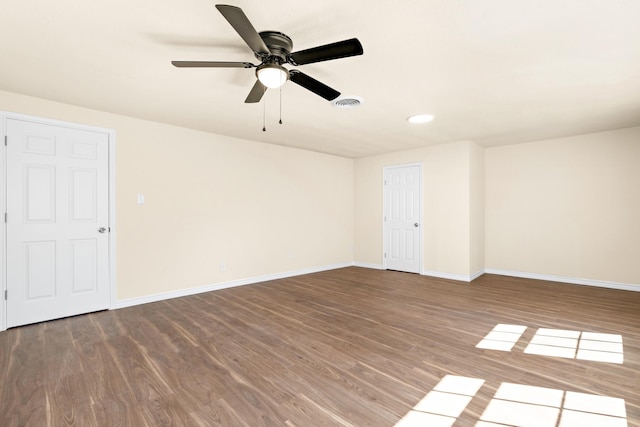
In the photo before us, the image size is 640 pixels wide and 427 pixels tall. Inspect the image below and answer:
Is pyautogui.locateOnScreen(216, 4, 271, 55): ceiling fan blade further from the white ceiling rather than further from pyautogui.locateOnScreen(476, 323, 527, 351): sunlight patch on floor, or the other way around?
pyautogui.locateOnScreen(476, 323, 527, 351): sunlight patch on floor

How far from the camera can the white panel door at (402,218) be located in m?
5.85

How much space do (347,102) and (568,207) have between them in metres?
4.32

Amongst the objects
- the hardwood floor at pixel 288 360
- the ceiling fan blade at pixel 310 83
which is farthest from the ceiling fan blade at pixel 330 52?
the hardwood floor at pixel 288 360

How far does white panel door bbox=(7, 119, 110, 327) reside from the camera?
320cm

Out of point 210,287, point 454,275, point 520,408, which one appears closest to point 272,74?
point 520,408

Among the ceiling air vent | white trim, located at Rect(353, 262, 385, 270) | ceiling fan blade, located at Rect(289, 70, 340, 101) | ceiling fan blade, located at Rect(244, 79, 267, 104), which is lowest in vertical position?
white trim, located at Rect(353, 262, 385, 270)

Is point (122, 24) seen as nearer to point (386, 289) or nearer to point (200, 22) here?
point (200, 22)

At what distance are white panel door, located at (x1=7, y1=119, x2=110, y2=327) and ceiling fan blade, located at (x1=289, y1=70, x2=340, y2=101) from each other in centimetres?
291

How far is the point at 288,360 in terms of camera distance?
7.98ft

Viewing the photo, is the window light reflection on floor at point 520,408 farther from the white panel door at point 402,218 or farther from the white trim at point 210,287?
the white panel door at point 402,218

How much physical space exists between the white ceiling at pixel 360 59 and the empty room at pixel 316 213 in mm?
21

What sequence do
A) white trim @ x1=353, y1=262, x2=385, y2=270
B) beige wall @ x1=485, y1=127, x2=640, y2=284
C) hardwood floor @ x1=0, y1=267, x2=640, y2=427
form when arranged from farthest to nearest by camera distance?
white trim @ x1=353, y1=262, x2=385, y2=270, beige wall @ x1=485, y1=127, x2=640, y2=284, hardwood floor @ x1=0, y1=267, x2=640, y2=427

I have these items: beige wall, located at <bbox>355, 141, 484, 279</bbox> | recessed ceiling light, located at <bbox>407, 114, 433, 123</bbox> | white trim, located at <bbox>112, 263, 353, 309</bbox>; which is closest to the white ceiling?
recessed ceiling light, located at <bbox>407, 114, 433, 123</bbox>

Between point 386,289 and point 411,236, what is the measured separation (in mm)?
1641
